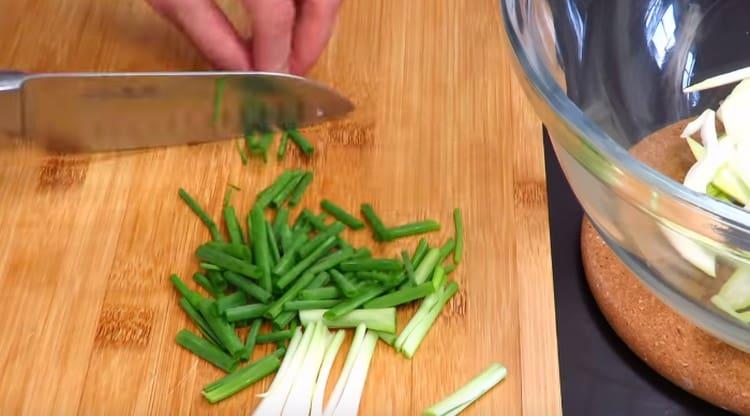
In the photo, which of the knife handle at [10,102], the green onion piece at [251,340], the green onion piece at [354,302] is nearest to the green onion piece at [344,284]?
the green onion piece at [354,302]

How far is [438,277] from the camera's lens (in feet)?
3.74

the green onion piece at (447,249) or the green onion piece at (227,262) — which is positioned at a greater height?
the green onion piece at (447,249)

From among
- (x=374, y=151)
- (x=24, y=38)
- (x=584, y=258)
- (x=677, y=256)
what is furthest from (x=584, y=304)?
(x=24, y=38)

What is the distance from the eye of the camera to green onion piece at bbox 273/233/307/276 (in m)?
1.14

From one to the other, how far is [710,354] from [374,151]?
0.55 meters

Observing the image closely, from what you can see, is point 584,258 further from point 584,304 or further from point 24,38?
point 24,38

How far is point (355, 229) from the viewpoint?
122cm

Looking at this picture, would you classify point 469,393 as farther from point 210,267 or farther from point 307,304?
point 210,267

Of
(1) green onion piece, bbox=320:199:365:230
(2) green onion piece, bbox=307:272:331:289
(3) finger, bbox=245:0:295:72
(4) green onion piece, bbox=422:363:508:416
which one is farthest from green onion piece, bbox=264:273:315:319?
(3) finger, bbox=245:0:295:72

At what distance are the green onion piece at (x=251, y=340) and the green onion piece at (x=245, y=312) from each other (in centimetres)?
1

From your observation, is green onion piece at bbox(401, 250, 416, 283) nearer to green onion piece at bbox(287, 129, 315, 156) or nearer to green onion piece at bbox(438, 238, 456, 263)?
green onion piece at bbox(438, 238, 456, 263)

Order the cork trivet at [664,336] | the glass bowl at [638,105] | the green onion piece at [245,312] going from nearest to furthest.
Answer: the glass bowl at [638,105] → the cork trivet at [664,336] → the green onion piece at [245,312]

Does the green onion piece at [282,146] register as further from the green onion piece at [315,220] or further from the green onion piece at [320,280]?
the green onion piece at [320,280]

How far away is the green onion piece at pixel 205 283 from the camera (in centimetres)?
116
